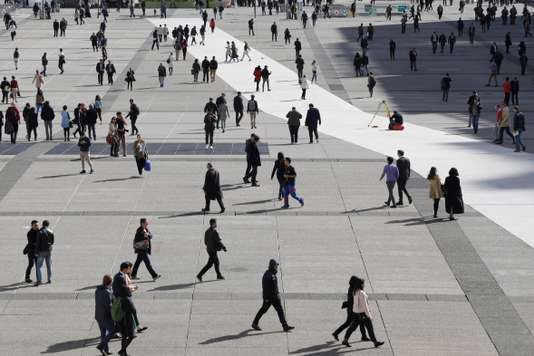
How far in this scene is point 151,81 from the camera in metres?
52.2

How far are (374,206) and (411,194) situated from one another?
61.3 inches

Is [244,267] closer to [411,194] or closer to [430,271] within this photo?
[430,271]

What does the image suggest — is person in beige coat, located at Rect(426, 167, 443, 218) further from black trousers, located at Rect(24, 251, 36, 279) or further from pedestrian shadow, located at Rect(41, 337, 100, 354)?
pedestrian shadow, located at Rect(41, 337, 100, 354)

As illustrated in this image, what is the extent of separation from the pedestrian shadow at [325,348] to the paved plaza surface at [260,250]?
4 cm

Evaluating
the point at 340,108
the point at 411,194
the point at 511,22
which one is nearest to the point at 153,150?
the point at 411,194

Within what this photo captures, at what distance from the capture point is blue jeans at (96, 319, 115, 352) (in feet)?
54.3

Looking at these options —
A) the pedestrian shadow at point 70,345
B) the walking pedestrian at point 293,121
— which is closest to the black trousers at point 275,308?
the pedestrian shadow at point 70,345

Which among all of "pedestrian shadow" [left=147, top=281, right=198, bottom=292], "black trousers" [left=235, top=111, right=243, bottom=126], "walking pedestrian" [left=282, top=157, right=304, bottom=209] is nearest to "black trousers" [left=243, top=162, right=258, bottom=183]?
"walking pedestrian" [left=282, top=157, right=304, bottom=209]

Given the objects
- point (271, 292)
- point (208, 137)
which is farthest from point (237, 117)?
point (271, 292)

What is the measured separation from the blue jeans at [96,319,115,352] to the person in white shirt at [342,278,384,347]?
337cm

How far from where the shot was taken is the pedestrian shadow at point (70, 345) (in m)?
16.7

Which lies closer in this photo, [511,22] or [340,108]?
[340,108]

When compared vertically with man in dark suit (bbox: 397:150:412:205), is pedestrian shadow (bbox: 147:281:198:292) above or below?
below

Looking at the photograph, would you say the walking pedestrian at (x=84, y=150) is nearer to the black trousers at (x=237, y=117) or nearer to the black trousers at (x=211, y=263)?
the black trousers at (x=237, y=117)
